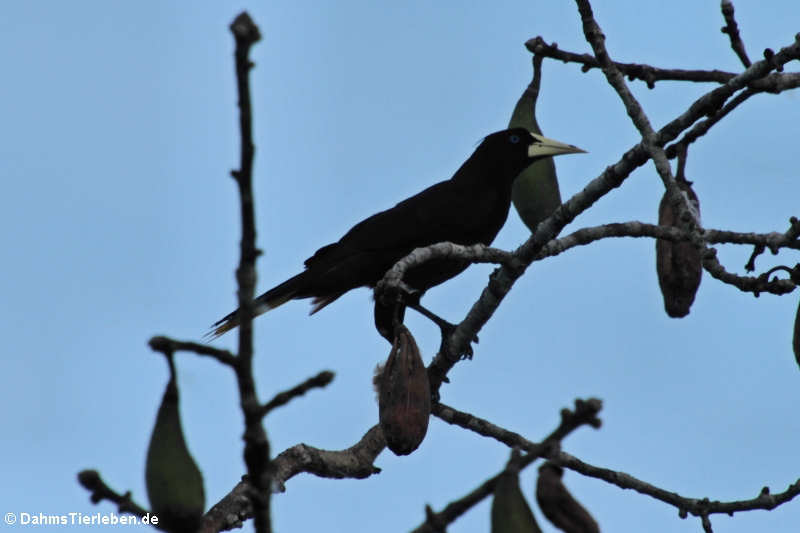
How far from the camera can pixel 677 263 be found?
3312 millimetres

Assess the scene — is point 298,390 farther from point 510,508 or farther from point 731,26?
point 731,26

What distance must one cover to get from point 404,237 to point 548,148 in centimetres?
→ 90

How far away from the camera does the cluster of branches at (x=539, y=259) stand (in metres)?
1.61

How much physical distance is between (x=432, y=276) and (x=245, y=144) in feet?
13.1

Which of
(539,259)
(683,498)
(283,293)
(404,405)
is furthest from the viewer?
(283,293)

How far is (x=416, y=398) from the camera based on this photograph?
2730 mm

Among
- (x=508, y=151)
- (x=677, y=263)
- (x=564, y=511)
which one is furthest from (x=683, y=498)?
(x=508, y=151)

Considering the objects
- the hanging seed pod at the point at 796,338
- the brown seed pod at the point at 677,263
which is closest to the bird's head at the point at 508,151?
the brown seed pod at the point at 677,263

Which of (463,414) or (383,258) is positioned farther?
(383,258)

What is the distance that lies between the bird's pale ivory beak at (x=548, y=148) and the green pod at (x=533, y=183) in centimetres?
142

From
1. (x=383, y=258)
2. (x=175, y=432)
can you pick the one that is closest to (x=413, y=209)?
(x=383, y=258)

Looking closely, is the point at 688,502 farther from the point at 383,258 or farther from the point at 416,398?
the point at 383,258

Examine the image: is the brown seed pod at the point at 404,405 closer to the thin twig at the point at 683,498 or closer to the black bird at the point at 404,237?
the thin twig at the point at 683,498

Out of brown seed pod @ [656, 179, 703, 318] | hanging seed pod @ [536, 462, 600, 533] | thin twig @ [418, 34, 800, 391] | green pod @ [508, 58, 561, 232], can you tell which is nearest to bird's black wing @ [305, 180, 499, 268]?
green pod @ [508, 58, 561, 232]
